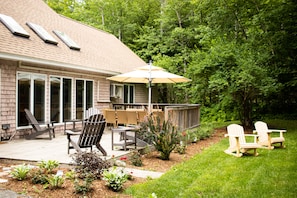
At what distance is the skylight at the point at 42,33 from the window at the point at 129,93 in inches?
227

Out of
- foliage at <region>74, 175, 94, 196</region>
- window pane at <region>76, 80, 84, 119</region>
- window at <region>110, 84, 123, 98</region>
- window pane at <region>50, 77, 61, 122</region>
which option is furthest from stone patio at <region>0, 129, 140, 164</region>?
window at <region>110, 84, 123, 98</region>

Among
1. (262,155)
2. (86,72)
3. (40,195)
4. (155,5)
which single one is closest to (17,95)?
(86,72)

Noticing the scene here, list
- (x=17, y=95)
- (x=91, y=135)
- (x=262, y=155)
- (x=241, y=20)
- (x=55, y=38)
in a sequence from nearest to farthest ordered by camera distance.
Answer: (x=91, y=135) < (x=262, y=155) < (x=17, y=95) < (x=55, y=38) < (x=241, y=20)

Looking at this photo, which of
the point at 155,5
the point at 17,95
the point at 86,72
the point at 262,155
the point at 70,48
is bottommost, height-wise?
the point at 262,155

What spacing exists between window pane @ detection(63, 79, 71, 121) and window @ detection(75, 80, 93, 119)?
517 millimetres

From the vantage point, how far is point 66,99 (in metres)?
11.8

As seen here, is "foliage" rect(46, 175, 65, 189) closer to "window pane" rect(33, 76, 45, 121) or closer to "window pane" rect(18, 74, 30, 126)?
"window pane" rect(18, 74, 30, 126)

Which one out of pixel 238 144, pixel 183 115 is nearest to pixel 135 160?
pixel 238 144

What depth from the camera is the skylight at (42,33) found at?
11.2 m

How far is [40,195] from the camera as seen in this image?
437 cm

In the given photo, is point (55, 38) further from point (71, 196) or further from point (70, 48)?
point (71, 196)

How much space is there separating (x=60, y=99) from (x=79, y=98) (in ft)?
4.00

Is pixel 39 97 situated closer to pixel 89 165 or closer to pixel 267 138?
pixel 89 165

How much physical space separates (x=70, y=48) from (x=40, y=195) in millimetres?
9002
